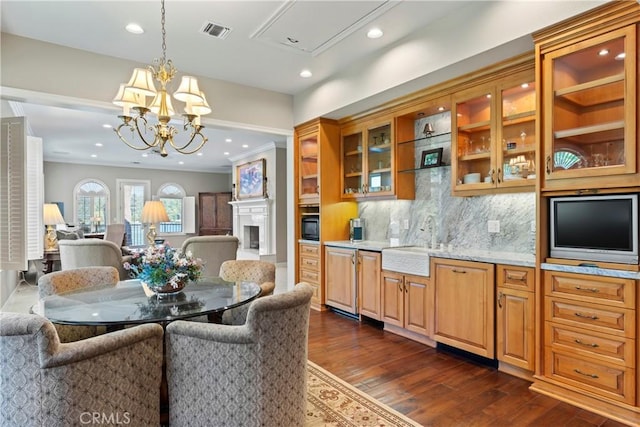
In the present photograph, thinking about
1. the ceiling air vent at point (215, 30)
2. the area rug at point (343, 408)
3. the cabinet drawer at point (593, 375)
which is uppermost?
the ceiling air vent at point (215, 30)

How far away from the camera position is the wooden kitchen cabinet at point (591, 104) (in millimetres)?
2135

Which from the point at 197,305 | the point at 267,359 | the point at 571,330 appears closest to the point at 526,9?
the point at 571,330

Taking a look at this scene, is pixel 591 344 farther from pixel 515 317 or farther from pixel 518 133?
pixel 518 133

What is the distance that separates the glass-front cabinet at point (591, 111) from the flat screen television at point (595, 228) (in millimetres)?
123

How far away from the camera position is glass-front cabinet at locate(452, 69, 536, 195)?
296 centimetres

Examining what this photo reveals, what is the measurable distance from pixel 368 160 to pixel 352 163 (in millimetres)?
391

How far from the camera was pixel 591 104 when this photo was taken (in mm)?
2402

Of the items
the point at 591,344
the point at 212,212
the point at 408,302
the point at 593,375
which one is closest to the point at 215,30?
the point at 408,302

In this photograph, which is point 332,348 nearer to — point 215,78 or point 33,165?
point 215,78

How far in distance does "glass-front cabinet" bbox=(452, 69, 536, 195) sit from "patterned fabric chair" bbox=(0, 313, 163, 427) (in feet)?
9.79

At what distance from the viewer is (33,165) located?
473 centimetres

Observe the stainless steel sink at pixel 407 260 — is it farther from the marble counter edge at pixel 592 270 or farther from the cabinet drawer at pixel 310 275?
the cabinet drawer at pixel 310 275

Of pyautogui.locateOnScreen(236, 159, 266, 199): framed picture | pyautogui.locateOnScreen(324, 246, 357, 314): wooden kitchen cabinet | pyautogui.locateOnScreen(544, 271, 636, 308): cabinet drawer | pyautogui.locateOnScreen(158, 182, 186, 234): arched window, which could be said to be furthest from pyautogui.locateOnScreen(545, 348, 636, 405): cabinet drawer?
pyautogui.locateOnScreen(158, 182, 186, 234): arched window

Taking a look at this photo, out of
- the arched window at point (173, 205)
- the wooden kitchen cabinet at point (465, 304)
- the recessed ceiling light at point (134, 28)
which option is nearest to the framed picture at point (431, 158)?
the wooden kitchen cabinet at point (465, 304)
